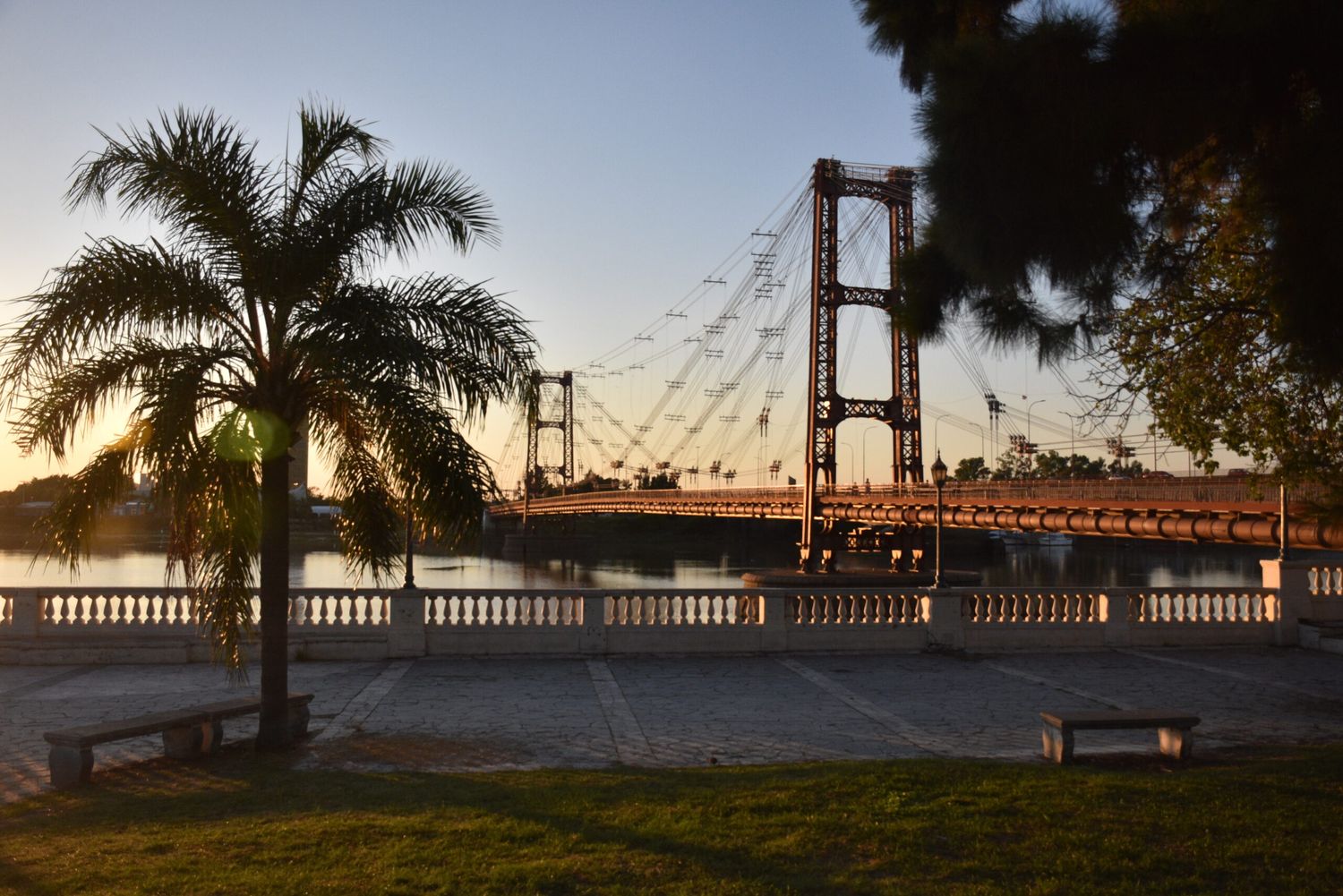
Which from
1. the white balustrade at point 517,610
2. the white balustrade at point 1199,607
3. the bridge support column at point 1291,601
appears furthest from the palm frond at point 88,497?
the bridge support column at point 1291,601

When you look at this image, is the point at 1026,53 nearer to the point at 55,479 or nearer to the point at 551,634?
the point at 55,479

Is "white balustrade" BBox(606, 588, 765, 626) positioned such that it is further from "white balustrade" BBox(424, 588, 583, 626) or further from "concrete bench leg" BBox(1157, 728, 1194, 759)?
"concrete bench leg" BBox(1157, 728, 1194, 759)

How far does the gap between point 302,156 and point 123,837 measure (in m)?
5.25

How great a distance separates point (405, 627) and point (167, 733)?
235 inches

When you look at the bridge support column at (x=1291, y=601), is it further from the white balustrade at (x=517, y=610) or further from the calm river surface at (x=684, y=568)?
the calm river surface at (x=684, y=568)

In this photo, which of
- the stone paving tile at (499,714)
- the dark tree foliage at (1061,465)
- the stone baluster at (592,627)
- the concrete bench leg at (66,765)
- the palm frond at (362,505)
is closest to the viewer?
the concrete bench leg at (66,765)

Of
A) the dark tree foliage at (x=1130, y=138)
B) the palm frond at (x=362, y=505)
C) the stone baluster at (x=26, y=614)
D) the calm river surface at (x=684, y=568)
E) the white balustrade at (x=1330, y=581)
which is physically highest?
the dark tree foliage at (x=1130, y=138)

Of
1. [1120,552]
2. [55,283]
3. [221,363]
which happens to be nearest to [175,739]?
[221,363]

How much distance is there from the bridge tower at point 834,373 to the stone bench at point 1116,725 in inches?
1442

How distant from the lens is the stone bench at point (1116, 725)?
7.74 metres

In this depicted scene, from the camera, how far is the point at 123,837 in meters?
5.73

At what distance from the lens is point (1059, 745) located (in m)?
7.80

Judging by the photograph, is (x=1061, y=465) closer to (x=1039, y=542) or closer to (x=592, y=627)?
(x=1039, y=542)

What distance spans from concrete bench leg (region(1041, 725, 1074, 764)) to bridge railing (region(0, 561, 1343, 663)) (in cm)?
667
